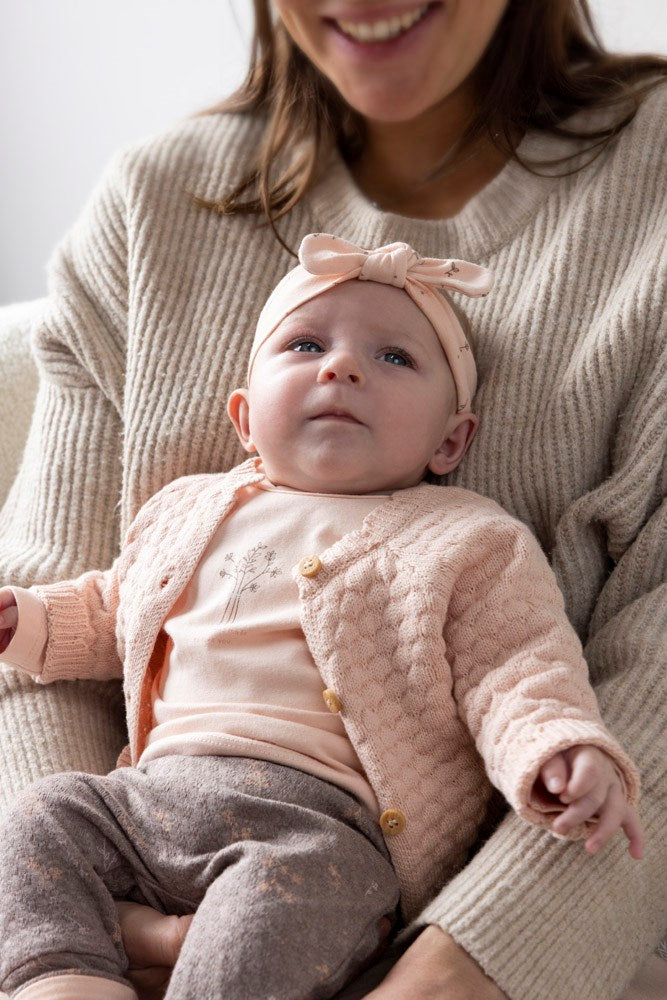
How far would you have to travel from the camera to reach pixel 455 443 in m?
1.21

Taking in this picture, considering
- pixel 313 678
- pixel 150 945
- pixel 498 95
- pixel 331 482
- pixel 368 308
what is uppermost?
pixel 498 95

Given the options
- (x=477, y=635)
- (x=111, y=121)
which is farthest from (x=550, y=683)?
(x=111, y=121)

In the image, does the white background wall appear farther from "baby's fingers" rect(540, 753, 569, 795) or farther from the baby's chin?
"baby's fingers" rect(540, 753, 569, 795)

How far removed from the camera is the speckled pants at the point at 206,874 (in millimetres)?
883

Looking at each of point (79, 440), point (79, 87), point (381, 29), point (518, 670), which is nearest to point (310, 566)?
point (518, 670)

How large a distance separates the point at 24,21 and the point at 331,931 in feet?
6.72

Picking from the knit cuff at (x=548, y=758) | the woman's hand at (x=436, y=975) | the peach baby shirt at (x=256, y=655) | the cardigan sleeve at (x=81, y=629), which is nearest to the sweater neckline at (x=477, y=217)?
the peach baby shirt at (x=256, y=655)

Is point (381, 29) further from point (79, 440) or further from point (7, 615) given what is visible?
point (7, 615)

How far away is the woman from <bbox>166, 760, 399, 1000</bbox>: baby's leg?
78mm

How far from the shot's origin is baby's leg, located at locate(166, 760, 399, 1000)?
0.87 metres

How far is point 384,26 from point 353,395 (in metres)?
0.37

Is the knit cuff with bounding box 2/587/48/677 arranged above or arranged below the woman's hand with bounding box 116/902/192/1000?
above

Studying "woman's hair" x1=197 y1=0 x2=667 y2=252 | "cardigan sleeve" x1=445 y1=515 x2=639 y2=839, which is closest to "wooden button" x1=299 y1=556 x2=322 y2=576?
"cardigan sleeve" x1=445 y1=515 x2=639 y2=839

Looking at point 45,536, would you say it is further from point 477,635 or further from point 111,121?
point 111,121
